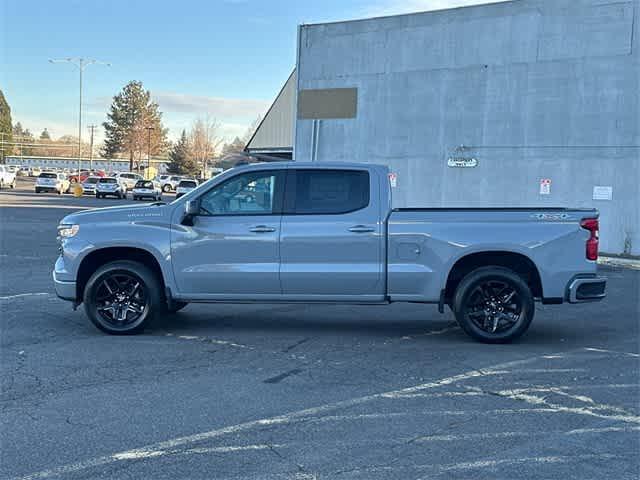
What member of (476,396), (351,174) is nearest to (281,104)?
(351,174)

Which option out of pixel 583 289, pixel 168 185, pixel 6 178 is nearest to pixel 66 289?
pixel 583 289

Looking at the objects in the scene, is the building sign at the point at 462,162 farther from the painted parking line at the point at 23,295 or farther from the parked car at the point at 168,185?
the parked car at the point at 168,185

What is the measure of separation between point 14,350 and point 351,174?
4102 mm

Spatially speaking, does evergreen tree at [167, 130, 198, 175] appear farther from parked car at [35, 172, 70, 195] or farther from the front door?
the front door

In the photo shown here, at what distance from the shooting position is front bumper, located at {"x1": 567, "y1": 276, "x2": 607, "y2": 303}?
808cm

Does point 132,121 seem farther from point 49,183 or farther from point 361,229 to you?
point 361,229

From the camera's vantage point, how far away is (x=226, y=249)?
8273 millimetres

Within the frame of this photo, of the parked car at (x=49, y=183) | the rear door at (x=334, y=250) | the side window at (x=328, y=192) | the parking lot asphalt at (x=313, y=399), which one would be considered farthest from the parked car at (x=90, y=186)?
the rear door at (x=334, y=250)

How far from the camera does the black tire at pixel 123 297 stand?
8.36 meters

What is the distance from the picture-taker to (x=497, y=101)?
22.0 meters

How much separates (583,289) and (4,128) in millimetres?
139677

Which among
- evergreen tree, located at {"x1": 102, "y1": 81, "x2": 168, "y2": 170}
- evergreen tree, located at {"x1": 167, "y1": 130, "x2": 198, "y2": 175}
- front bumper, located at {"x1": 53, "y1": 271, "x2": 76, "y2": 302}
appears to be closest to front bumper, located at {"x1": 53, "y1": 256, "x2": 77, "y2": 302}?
front bumper, located at {"x1": 53, "y1": 271, "x2": 76, "y2": 302}

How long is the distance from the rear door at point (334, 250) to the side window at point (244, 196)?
0.94ft

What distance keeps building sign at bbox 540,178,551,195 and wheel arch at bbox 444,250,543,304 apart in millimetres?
13605
